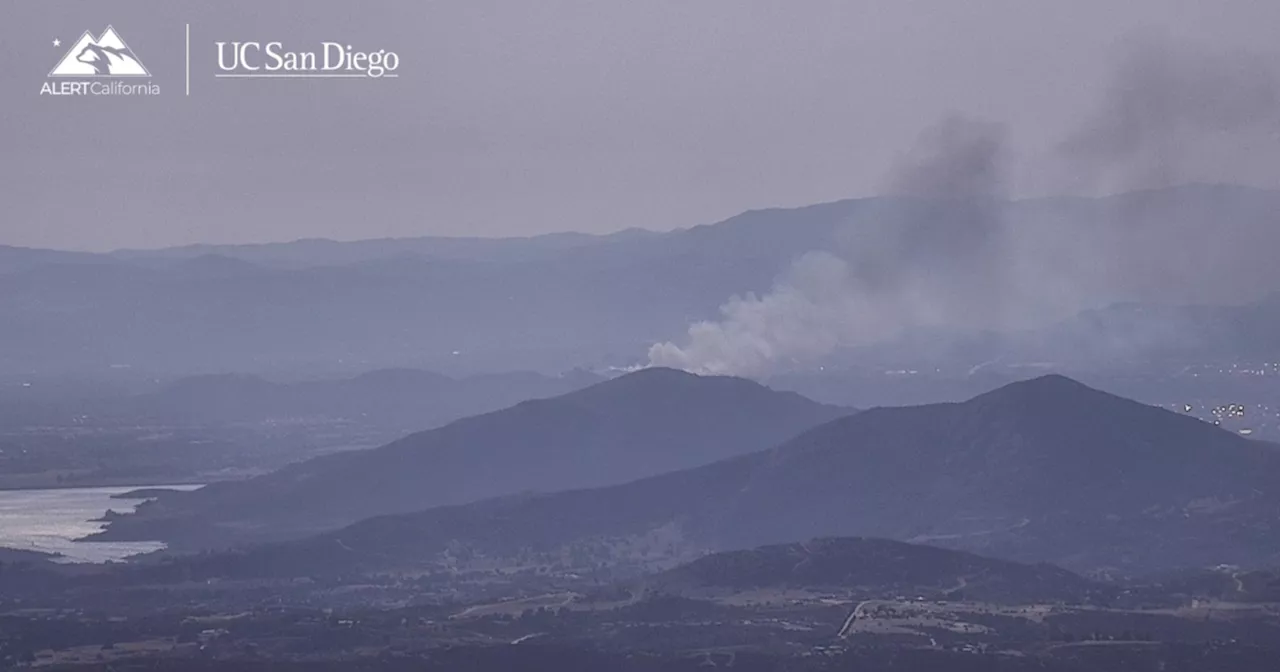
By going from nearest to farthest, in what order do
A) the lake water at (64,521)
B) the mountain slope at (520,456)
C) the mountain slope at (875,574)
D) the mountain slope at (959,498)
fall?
the mountain slope at (875,574), the mountain slope at (959,498), the lake water at (64,521), the mountain slope at (520,456)

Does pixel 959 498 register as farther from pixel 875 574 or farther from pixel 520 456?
pixel 520 456

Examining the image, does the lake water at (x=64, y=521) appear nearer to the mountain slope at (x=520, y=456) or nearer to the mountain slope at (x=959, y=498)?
the mountain slope at (x=520, y=456)

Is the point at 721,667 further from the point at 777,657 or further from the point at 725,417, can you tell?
the point at 725,417

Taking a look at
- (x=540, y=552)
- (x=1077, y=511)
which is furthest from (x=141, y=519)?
(x=1077, y=511)

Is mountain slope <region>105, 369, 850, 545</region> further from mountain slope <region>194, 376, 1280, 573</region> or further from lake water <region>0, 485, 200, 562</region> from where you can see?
mountain slope <region>194, 376, 1280, 573</region>

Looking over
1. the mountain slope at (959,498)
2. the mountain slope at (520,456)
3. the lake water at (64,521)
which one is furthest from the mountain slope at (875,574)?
the lake water at (64,521)

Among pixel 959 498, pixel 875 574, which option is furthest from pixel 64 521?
pixel 875 574

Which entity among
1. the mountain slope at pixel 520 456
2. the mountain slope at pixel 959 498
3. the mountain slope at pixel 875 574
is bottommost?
the mountain slope at pixel 875 574

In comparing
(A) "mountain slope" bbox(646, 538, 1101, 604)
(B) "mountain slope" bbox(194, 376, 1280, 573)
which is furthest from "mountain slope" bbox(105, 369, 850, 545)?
(A) "mountain slope" bbox(646, 538, 1101, 604)
